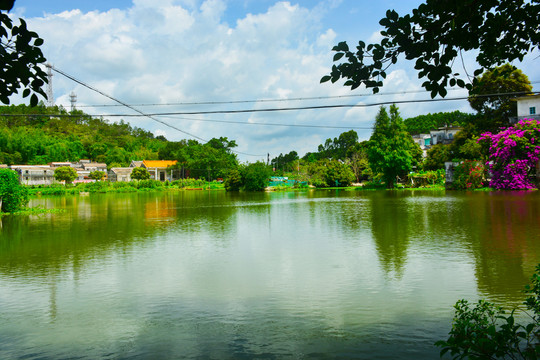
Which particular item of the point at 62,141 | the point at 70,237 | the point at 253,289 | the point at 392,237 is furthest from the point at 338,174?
the point at 62,141

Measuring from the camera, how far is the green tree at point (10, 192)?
2253 centimetres

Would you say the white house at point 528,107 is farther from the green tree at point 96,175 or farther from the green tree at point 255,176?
the green tree at point 96,175

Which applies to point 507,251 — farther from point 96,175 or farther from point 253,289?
point 96,175

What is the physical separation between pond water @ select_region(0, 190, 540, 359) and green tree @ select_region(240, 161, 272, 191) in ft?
161

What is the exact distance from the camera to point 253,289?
7926 mm

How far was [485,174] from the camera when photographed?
4203cm

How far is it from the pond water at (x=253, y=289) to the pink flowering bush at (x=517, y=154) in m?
23.8

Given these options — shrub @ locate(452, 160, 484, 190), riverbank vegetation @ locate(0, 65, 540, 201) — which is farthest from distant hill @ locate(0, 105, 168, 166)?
shrub @ locate(452, 160, 484, 190)

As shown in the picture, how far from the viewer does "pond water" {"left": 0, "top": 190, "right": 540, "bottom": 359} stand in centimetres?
540

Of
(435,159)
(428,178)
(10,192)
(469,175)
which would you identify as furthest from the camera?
(435,159)

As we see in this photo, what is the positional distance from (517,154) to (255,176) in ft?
123

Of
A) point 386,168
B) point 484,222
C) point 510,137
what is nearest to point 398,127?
point 386,168

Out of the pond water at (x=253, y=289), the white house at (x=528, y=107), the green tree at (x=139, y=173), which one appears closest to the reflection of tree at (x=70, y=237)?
the pond water at (x=253, y=289)

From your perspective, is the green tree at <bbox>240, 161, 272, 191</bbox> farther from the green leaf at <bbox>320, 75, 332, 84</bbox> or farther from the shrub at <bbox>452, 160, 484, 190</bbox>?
the green leaf at <bbox>320, 75, 332, 84</bbox>
